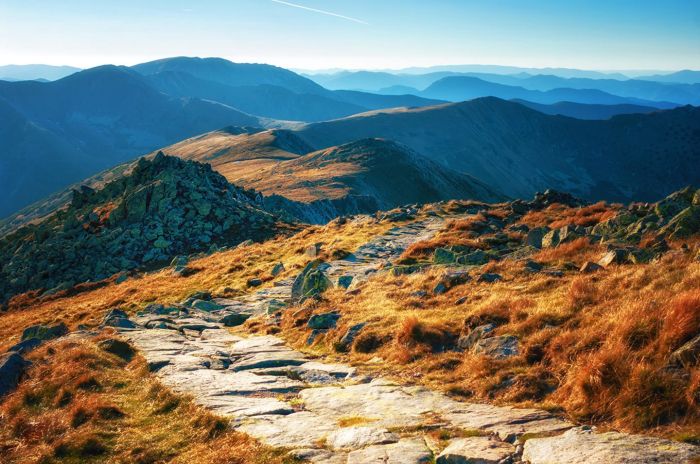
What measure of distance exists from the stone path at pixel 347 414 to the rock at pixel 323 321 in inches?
51.3

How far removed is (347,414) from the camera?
10336 millimetres

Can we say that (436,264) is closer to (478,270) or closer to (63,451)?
(478,270)

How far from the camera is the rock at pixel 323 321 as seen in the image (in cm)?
1709

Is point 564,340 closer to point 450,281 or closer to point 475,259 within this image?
point 450,281

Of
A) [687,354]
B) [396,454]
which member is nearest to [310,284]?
[396,454]

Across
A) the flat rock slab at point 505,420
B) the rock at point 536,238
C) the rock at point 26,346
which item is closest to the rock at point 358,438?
the flat rock slab at point 505,420

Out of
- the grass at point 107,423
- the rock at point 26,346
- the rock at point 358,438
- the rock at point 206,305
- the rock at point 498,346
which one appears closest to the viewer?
the rock at point 358,438

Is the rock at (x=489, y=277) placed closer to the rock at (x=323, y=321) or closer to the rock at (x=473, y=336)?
the rock at (x=473, y=336)

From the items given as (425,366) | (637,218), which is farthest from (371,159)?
(425,366)

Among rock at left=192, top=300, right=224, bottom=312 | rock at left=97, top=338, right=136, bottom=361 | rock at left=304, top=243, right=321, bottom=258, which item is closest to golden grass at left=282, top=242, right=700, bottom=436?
rock at left=97, top=338, right=136, bottom=361

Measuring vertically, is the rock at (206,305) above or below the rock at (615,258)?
below

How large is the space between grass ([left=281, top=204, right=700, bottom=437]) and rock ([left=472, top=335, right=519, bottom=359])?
0.72 feet

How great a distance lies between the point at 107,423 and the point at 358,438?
19.7ft

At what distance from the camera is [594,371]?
8.80 metres
